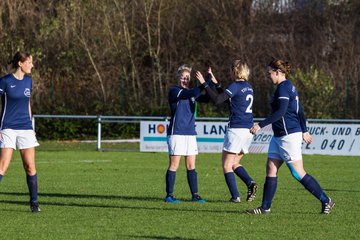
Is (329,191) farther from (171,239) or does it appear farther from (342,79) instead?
(342,79)

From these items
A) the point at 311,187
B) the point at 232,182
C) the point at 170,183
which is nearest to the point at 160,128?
the point at 170,183

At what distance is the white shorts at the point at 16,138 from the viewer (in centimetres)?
1254

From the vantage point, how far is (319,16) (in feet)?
141

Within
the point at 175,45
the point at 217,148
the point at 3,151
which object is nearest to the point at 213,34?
the point at 175,45

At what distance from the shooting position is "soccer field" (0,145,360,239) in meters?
11.0

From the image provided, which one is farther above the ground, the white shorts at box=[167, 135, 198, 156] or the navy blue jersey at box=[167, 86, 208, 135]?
the navy blue jersey at box=[167, 86, 208, 135]

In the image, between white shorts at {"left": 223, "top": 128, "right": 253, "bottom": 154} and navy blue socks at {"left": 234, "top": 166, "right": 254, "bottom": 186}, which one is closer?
white shorts at {"left": 223, "top": 128, "right": 253, "bottom": 154}

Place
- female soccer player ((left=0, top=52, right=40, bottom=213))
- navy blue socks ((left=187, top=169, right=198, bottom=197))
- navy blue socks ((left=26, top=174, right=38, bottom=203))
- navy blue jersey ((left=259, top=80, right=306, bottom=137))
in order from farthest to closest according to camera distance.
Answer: navy blue socks ((left=187, top=169, right=198, bottom=197)) → navy blue socks ((left=26, top=174, right=38, bottom=203)) → female soccer player ((left=0, top=52, right=40, bottom=213)) → navy blue jersey ((left=259, top=80, right=306, bottom=137))

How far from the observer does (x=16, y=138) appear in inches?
496

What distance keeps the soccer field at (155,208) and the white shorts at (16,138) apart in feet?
2.97

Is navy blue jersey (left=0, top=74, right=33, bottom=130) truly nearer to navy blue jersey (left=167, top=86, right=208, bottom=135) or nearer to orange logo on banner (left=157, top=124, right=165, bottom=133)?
navy blue jersey (left=167, top=86, right=208, bottom=135)

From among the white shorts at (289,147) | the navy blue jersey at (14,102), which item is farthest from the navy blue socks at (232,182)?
the navy blue jersey at (14,102)

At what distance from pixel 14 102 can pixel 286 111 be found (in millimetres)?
3474

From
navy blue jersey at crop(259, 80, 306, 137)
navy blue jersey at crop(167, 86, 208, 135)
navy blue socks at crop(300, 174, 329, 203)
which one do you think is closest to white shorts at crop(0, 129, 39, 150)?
navy blue jersey at crop(167, 86, 208, 135)
